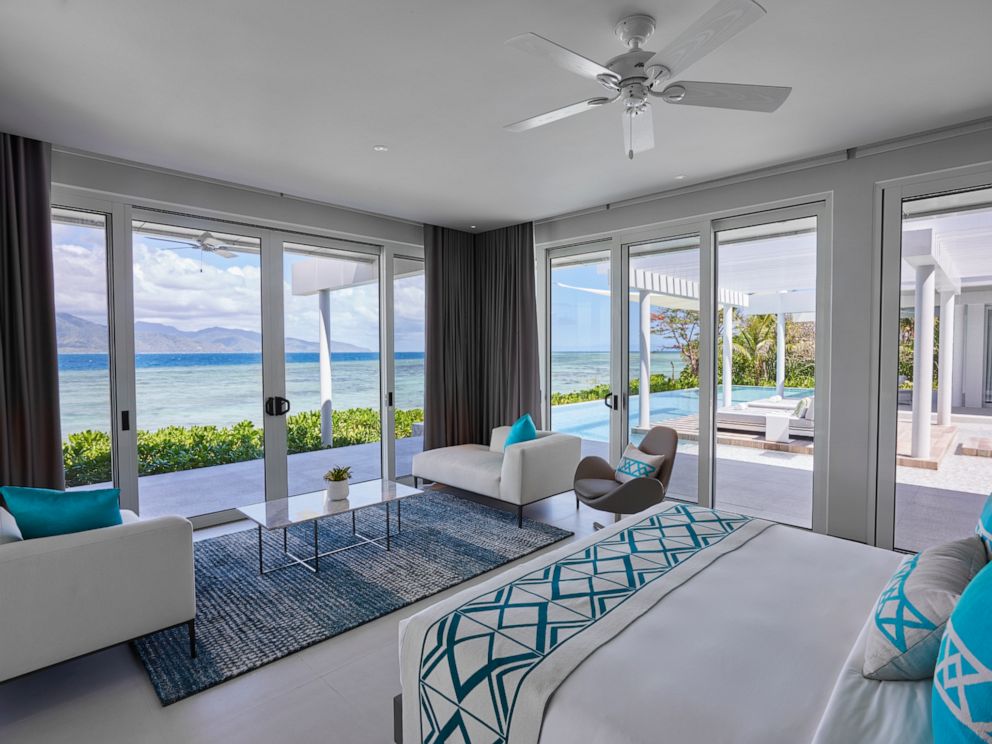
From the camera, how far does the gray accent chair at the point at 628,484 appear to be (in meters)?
3.51

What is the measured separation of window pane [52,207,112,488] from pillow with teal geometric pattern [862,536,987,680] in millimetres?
4353

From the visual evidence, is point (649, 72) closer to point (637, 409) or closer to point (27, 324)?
point (637, 409)

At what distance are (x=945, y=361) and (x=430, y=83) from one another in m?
3.45

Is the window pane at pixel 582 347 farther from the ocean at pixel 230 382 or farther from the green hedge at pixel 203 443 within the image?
the green hedge at pixel 203 443

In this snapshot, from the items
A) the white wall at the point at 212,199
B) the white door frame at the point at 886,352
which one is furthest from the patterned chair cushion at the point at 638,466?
the white wall at the point at 212,199

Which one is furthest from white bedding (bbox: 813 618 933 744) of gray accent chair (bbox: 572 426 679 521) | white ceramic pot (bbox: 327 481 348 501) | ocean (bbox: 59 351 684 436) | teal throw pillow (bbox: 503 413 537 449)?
ocean (bbox: 59 351 684 436)

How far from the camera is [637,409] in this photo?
490 centimetres

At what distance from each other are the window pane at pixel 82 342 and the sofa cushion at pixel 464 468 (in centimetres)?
235

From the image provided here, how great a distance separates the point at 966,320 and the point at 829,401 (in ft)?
2.88

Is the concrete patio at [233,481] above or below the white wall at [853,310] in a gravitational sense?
below

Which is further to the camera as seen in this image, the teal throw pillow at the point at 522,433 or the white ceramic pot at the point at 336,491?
the teal throw pillow at the point at 522,433

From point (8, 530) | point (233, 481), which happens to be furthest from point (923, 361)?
point (233, 481)

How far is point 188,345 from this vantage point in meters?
4.25

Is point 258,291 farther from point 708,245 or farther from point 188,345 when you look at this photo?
point 708,245
